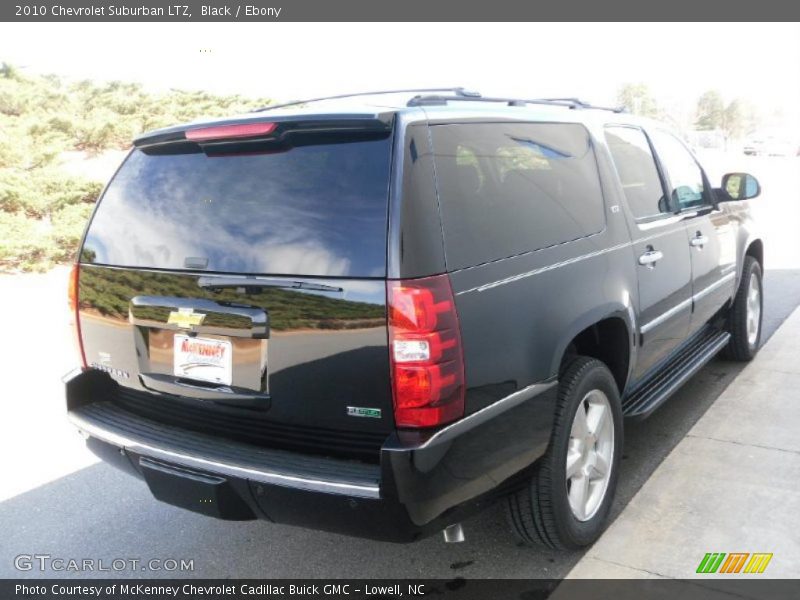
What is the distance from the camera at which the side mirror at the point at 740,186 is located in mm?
4996

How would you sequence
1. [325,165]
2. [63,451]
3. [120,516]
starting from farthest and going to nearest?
[63,451], [120,516], [325,165]

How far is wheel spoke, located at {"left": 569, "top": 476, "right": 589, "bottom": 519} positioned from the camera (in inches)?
117

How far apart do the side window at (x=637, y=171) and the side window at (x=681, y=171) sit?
179 millimetres

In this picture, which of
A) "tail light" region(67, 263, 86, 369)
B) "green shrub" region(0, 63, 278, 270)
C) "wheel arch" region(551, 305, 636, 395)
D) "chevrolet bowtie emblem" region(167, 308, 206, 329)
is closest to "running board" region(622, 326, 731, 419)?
"wheel arch" region(551, 305, 636, 395)

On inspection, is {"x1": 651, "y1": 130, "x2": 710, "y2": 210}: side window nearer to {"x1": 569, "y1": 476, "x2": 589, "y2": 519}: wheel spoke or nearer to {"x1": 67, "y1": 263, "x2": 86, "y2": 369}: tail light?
{"x1": 569, "y1": 476, "x2": 589, "y2": 519}: wheel spoke

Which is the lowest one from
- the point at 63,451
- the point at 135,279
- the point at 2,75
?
the point at 63,451

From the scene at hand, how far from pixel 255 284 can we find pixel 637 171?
2.43m

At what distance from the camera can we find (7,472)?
404cm

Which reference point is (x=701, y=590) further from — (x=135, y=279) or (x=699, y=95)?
(x=699, y=95)

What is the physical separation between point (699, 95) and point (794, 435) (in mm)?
94416

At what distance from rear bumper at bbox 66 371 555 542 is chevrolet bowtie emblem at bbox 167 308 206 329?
0.45 meters

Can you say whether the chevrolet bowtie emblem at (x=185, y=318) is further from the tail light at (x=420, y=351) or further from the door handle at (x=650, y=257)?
the door handle at (x=650, y=257)

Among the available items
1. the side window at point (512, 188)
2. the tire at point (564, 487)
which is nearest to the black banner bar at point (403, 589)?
the tire at point (564, 487)

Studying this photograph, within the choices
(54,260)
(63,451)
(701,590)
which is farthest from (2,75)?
(701,590)
